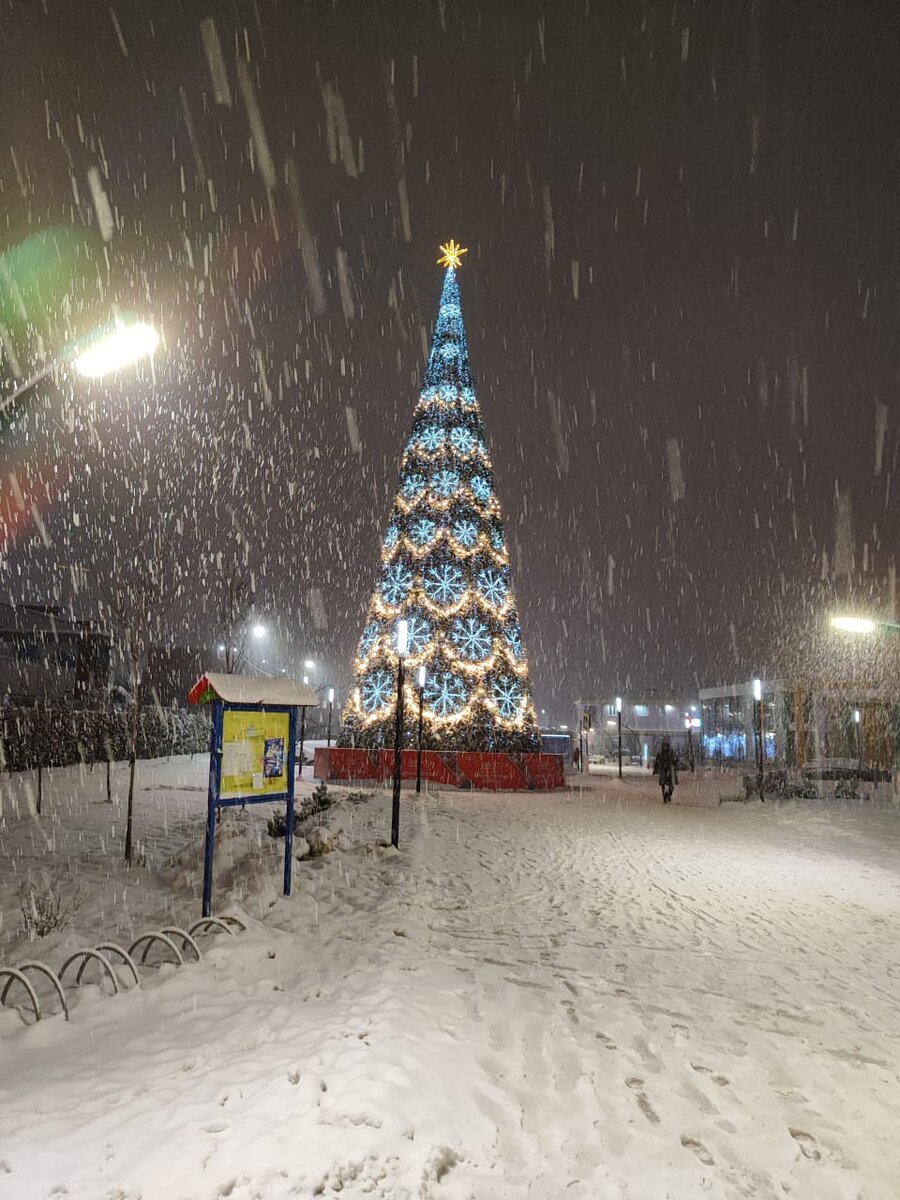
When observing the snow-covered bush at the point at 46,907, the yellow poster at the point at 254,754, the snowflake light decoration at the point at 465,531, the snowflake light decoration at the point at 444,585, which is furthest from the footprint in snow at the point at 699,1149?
the snowflake light decoration at the point at 465,531

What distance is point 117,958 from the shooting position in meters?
6.45

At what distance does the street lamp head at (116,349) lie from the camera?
5.70m

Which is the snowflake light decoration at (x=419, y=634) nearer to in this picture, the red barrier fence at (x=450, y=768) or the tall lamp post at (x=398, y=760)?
the red barrier fence at (x=450, y=768)

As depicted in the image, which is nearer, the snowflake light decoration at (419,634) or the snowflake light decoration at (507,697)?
the snowflake light decoration at (419,634)

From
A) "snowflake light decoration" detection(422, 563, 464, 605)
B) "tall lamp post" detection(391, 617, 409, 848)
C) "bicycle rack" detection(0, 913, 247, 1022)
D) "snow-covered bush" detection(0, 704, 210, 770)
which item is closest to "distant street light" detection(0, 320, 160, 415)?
"bicycle rack" detection(0, 913, 247, 1022)

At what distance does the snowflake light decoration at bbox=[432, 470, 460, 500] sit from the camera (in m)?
25.0

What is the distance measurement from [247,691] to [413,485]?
60.8 ft

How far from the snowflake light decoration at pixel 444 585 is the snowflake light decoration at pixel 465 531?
1164 millimetres

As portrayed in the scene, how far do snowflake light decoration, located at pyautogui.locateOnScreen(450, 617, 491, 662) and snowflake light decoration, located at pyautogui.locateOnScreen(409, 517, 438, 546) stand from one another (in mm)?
3094

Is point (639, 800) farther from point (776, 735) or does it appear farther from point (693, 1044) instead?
point (776, 735)

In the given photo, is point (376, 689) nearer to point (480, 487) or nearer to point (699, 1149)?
point (480, 487)

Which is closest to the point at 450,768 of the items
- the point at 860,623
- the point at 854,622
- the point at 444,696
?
the point at 444,696

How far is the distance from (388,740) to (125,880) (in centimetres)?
1490

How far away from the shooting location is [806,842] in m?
14.8
